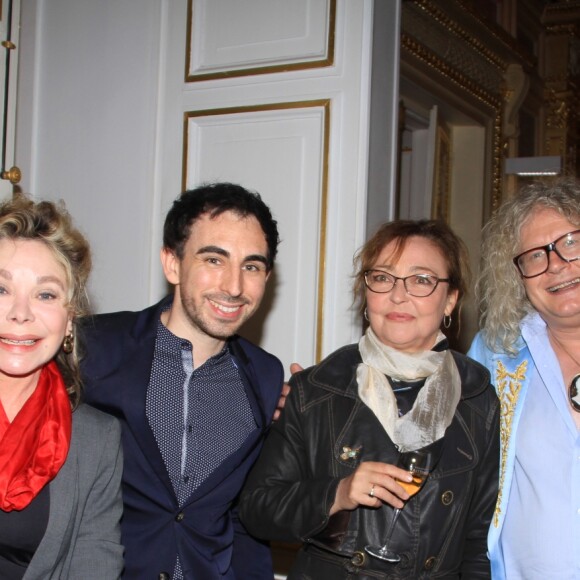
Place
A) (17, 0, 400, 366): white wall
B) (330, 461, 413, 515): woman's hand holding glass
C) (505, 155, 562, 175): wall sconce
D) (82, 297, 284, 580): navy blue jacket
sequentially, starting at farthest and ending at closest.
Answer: (505, 155, 562, 175): wall sconce → (17, 0, 400, 366): white wall → (82, 297, 284, 580): navy blue jacket → (330, 461, 413, 515): woman's hand holding glass

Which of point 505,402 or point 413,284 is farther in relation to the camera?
point 505,402

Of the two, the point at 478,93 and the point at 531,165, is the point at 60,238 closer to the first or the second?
the point at 531,165

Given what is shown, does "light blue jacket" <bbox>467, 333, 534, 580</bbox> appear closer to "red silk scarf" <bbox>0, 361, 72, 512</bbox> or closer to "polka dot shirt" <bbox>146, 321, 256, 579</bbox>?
"polka dot shirt" <bbox>146, 321, 256, 579</bbox>

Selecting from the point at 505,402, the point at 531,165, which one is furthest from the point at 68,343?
the point at 531,165

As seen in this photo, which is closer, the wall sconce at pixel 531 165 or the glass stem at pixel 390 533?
the glass stem at pixel 390 533

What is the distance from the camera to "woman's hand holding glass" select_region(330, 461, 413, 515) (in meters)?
1.95

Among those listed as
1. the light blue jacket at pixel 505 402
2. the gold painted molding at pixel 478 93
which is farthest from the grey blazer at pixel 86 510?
the gold painted molding at pixel 478 93

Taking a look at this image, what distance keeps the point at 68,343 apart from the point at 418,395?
3.32ft

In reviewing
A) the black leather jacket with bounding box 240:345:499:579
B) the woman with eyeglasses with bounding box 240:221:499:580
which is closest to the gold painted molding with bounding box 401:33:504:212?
the woman with eyeglasses with bounding box 240:221:499:580

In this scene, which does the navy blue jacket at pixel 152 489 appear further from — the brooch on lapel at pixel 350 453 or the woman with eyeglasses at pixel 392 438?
the brooch on lapel at pixel 350 453

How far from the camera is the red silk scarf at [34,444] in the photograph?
6.53 ft

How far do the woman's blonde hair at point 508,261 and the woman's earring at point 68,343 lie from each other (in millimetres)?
1350

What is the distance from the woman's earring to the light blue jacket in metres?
1.31

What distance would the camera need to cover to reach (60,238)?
2.18 meters
